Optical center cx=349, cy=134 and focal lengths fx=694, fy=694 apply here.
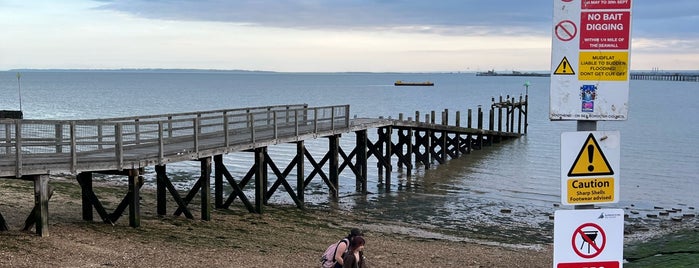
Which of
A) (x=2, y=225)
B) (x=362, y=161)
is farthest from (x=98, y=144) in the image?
(x=362, y=161)

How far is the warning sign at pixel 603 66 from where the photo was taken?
3693mm

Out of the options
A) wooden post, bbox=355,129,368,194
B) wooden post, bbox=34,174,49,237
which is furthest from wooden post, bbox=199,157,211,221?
wooden post, bbox=355,129,368,194

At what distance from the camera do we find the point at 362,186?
2792cm

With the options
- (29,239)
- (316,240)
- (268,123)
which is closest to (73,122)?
(29,239)

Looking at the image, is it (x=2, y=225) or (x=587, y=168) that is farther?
(x=2, y=225)

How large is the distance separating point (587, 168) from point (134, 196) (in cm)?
1274

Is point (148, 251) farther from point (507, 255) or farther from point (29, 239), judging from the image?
point (507, 255)

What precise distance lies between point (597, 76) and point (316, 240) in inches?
542

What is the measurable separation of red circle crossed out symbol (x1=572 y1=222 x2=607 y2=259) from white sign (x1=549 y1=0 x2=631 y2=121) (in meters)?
0.60

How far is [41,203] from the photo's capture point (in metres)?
12.8

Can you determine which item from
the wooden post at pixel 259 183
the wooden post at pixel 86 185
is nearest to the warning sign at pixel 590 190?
the wooden post at pixel 86 185

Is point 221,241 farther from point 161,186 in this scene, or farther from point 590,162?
point 590,162

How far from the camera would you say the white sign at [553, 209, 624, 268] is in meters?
3.73

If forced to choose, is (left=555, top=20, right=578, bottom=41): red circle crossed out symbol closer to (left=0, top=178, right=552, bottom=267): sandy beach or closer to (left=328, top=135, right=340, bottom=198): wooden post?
(left=0, top=178, right=552, bottom=267): sandy beach
